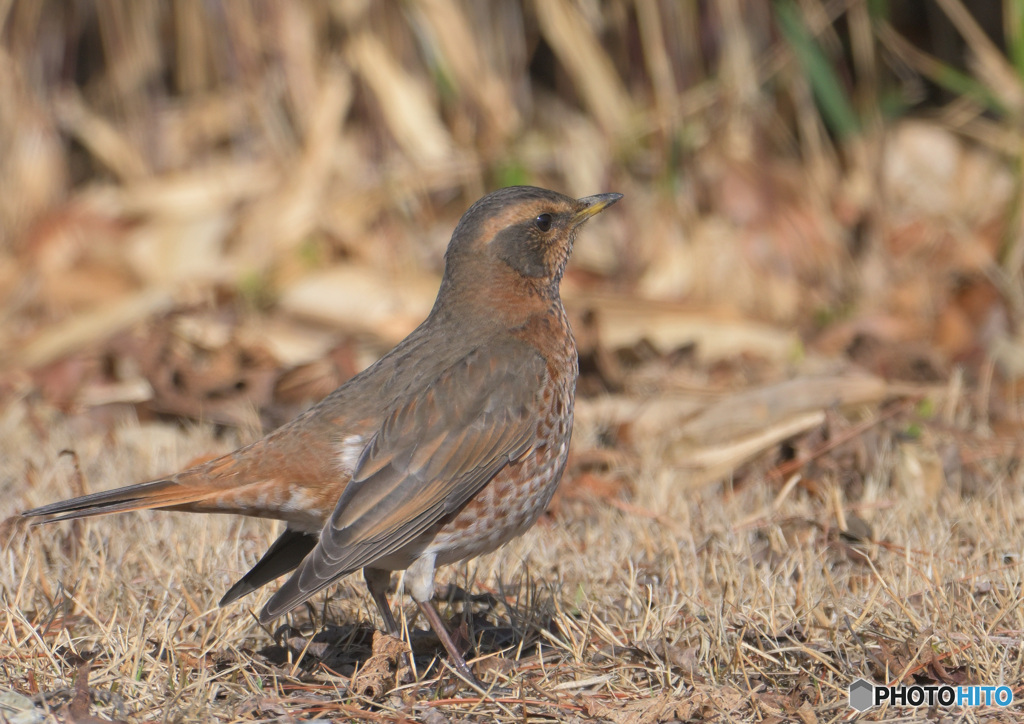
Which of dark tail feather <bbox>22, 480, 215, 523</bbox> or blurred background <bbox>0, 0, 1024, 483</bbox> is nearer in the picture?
dark tail feather <bbox>22, 480, 215, 523</bbox>

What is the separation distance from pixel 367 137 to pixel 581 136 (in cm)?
157

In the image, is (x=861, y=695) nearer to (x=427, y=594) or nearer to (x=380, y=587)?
(x=427, y=594)

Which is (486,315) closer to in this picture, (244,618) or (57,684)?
(244,618)

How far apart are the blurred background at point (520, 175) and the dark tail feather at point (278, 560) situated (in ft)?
10.6

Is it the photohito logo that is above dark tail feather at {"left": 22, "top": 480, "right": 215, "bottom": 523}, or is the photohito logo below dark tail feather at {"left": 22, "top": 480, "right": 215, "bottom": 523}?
below

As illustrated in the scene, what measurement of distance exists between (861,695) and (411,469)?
57.1 inches

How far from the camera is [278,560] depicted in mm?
3859

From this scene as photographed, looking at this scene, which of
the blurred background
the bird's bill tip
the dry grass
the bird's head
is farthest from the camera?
the blurred background

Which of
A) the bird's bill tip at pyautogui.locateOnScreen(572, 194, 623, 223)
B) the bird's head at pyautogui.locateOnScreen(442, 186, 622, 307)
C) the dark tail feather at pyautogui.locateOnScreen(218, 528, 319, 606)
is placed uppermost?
the bird's bill tip at pyautogui.locateOnScreen(572, 194, 623, 223)

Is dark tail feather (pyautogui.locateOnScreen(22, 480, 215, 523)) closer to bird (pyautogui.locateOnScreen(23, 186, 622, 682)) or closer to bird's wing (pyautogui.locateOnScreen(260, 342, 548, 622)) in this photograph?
bird (pyautogui.locateOnScreen(23, 186, 622, 682))

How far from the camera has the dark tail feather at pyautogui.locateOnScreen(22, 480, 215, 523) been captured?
3619 millimetres

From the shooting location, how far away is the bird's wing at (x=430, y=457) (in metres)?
3.57

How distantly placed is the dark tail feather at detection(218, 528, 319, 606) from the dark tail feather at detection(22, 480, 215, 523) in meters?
0.26

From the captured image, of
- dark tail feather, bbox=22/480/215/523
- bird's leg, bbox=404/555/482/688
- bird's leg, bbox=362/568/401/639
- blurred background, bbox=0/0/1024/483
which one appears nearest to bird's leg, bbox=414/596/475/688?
bird's leg, bbox=404/555/482/688
